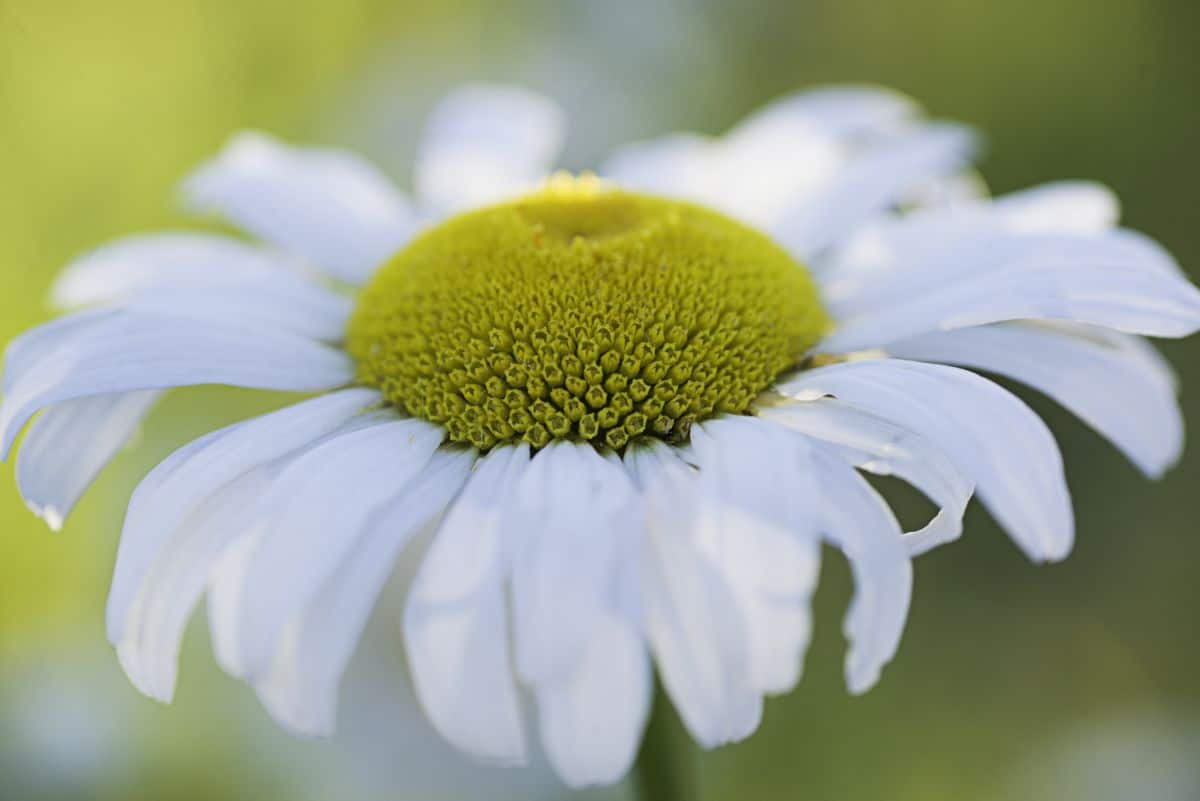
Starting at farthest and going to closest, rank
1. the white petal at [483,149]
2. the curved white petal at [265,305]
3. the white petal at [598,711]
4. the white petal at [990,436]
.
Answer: the white petal at [483,149], the curved white petal at [265,305], the white petal at [990,436], the white petal at [598,711]

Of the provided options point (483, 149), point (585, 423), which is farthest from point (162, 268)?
point (585, 423)

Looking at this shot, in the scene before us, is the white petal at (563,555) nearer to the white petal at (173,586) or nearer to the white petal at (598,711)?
the white petal at (598,711)

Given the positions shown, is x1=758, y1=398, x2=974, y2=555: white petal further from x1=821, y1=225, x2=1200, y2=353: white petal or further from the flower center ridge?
x1=821, y1=225, x2=1200, y2=353: white petal

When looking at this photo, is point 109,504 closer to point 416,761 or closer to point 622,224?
point 416,761

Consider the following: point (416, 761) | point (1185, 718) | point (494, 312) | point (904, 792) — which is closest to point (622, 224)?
point (494, 312)

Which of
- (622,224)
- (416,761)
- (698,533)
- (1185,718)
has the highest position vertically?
(622,224)

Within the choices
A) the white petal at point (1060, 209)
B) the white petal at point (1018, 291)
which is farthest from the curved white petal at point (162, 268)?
the white petal at point (1060, 209)
